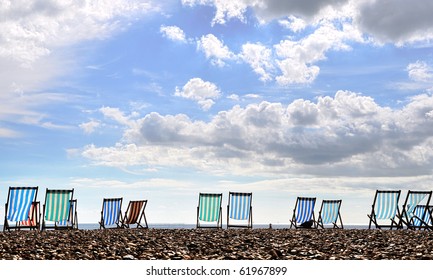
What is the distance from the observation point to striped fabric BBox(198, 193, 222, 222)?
1402 cm

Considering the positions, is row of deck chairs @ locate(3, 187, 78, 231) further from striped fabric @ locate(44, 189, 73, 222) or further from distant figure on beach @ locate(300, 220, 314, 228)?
distant figure on beach @ locate(300, 220, 314, 228)

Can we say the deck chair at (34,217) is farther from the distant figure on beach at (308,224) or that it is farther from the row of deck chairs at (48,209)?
the distant figure on beach at (308,224)

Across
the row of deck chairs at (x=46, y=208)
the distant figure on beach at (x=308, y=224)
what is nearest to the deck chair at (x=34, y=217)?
the row of deck chairs at (x=46, y=208)

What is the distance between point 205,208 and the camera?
553 inches

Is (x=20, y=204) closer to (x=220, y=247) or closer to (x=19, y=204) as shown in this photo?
(x=19, y=204)

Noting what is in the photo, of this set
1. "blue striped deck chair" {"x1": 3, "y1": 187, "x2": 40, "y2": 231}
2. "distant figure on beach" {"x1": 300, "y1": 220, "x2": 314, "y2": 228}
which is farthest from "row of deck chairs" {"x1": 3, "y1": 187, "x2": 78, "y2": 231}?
"distant figure on beach" {"x1": 300, "y1": 220, "x2": 314, "y2": 228}

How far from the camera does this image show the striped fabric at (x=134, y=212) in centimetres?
1509

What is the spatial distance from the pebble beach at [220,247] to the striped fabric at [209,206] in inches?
Answer: 171

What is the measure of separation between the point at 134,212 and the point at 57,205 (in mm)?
2258

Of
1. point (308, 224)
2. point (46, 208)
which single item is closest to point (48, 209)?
point (46, 208)

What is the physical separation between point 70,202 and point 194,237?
5273 millimetres

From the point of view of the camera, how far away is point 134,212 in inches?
598
